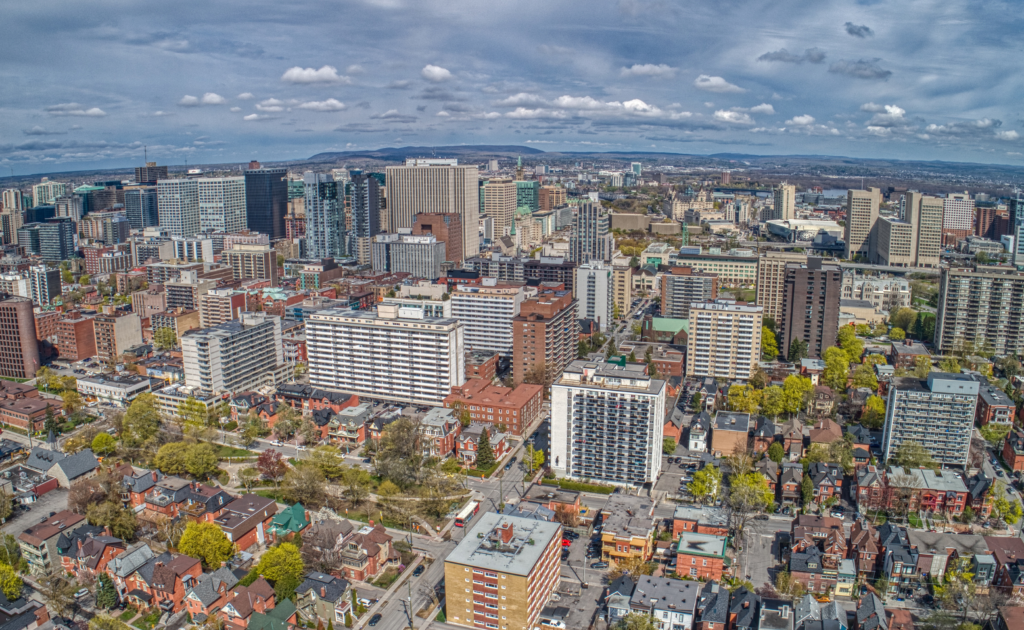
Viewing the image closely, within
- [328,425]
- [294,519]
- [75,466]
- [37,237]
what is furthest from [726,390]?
[37,237]

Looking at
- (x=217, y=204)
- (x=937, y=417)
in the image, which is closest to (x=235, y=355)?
(x=937, y=417)

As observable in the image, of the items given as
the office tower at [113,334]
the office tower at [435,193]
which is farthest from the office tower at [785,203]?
the office tower at [113,334]

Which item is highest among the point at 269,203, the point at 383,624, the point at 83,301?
the point at 269,203

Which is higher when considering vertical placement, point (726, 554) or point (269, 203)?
point (269, 203)

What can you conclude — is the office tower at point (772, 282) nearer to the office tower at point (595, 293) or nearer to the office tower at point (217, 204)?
the office tower at point (595, 293)

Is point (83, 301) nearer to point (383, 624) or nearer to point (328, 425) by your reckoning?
point (328, 425)

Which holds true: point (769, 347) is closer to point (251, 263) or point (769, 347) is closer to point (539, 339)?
point (539, 339)

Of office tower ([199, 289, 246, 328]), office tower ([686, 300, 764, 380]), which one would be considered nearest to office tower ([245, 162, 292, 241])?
office tower ([199, 289, 246, 328])
